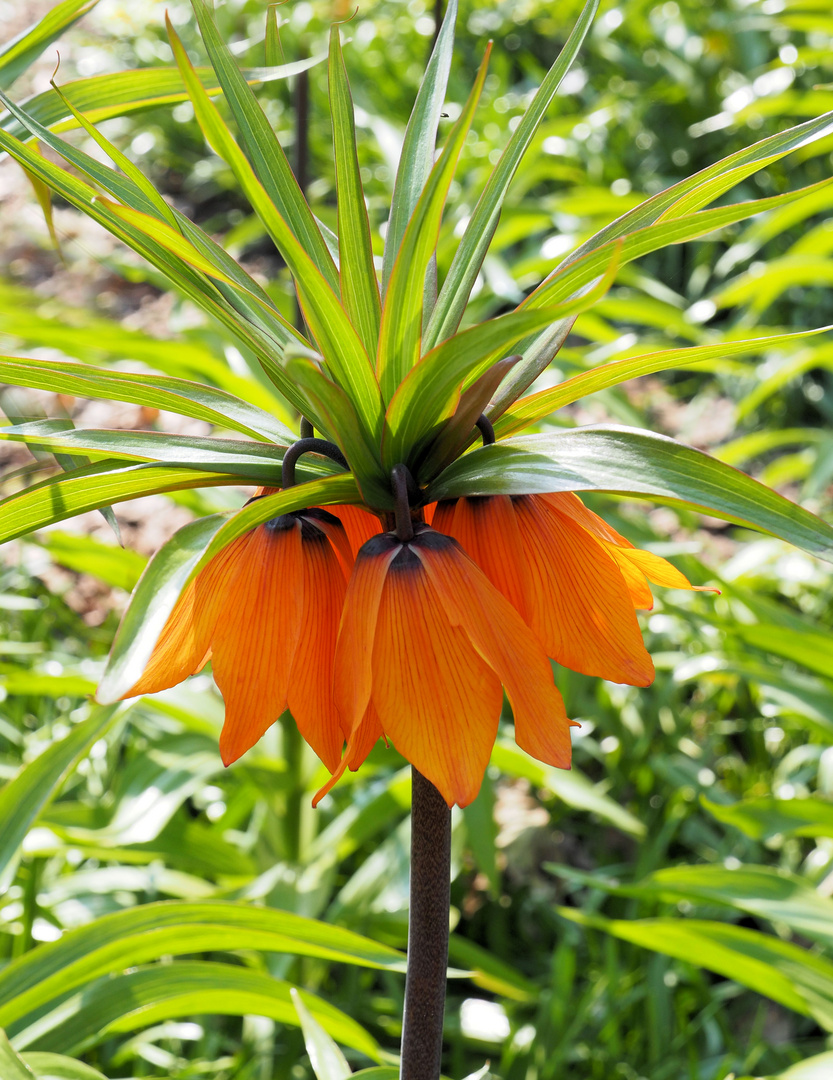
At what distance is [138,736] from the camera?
1.48 meters

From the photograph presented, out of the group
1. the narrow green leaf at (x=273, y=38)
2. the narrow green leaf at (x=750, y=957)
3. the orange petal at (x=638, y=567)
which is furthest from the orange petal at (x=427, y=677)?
the narrow green leaf at (x=750, y=957)

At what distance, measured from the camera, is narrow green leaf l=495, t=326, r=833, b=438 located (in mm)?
420

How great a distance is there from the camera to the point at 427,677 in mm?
414

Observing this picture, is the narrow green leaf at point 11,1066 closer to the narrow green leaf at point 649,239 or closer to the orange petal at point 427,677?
the orange petal at point 427,677

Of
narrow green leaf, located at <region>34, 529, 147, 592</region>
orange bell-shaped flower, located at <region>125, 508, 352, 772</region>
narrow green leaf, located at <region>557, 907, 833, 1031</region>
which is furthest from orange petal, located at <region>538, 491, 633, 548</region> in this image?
narrow green leaf, located at <region>34, 529, 147, 592</region>

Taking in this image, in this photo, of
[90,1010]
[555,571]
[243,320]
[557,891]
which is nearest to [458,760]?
[555,571]

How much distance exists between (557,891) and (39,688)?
0.79 metres

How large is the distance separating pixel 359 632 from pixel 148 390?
0.51ft

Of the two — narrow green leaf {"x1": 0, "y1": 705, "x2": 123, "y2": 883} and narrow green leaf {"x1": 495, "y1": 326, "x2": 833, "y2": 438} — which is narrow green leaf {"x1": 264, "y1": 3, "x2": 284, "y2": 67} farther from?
narrow green leaf {"x1": 0, "y1": 705, "x2": 123, "y2": 883}

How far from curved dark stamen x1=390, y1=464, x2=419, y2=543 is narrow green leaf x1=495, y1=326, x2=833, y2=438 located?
0.26 feet

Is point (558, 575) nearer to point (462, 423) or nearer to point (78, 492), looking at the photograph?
point (462, 423)

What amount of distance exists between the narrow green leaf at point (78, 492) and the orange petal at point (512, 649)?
4.7 inches

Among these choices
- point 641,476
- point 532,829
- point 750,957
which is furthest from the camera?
point 532,829

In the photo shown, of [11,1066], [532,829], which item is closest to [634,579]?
[11,1066]
